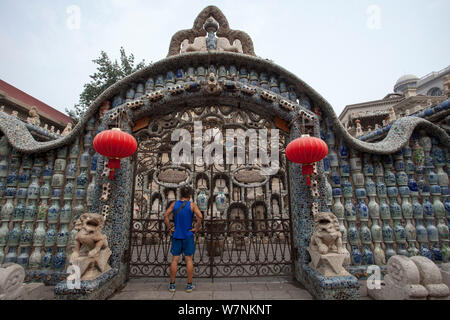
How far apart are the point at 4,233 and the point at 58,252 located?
990mm

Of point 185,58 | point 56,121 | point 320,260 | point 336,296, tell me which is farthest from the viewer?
point 56,121

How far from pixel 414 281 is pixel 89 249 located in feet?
15.0

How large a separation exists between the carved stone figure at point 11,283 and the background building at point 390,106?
38.3 feet

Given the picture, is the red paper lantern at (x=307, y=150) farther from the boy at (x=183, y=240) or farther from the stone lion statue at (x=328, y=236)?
the boy at (x=183, y=240)

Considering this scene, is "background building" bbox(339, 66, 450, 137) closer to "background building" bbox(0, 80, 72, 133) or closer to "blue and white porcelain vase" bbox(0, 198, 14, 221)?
"blue and white porcelain vase" bbox(0, 198, 14, 221)

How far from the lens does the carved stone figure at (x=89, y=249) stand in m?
3.05

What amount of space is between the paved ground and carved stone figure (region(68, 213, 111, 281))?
0.62m

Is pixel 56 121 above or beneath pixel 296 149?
above

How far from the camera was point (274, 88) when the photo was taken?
4477 mm

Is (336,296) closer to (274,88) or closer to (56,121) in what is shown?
(274,88)

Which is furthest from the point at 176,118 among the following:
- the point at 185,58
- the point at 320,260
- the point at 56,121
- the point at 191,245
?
the point at 56,121

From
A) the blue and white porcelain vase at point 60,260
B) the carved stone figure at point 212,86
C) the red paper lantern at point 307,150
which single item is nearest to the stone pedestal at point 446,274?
the red paper lantern at point 307,150
